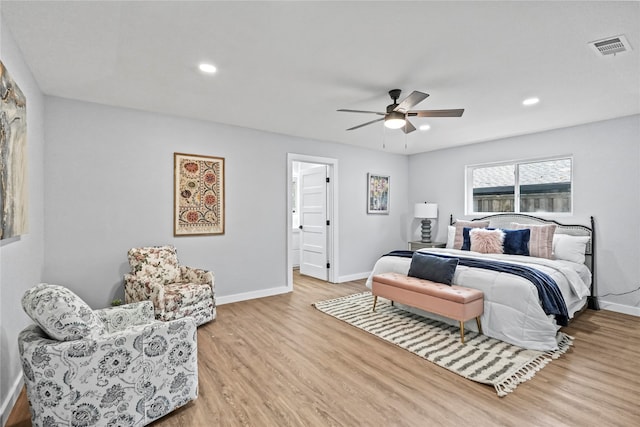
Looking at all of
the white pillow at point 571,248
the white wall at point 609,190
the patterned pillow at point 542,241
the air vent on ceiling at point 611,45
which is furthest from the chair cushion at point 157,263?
the white wall at point 609,190

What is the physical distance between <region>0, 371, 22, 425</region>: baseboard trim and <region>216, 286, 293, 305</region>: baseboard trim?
7.12 ft

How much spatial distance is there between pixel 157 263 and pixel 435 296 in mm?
3143

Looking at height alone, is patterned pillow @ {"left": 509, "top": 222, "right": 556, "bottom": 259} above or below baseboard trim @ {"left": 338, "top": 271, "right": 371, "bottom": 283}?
above

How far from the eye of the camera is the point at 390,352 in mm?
2893

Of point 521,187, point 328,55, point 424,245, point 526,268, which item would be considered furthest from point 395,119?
point 424,245

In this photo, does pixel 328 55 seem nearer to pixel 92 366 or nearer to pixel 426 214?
pixel 92 366

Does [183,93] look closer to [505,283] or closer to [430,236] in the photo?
[505,283]

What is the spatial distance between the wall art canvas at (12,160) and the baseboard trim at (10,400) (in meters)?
1.04

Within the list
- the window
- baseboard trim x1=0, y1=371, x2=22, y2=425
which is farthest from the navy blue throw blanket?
baseboard trim x1=0, y1=371, x2=22, y2=425

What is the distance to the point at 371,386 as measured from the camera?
2.33 metres

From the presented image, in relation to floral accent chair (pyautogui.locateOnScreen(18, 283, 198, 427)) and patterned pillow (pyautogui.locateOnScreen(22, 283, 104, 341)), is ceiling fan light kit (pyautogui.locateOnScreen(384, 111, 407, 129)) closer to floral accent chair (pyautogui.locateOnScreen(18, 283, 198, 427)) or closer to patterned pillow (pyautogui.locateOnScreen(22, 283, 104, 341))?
floral accent chair (pyautogui.locateOnScreen(18, 283, 198, 427))

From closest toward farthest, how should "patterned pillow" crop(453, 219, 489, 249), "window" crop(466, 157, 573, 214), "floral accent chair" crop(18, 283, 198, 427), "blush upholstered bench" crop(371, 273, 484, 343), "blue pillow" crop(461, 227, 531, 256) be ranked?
"floral accent chair" crop(18, 283, 198, 427) → "blush upholstered bench" crop(371, 273, 484, 343) → "blue pillow" crop(461, 227, 531, 256) → "window" crop(466, 157, 573, 214) → "patterned pillow" crop(453, 219, 489, 249)

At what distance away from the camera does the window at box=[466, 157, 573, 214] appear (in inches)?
185

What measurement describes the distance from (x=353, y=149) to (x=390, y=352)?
386cm
